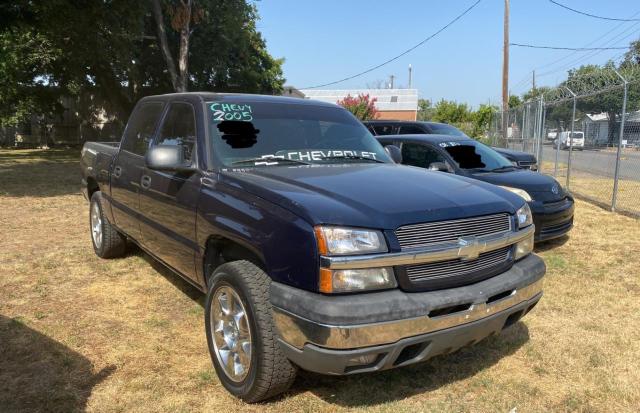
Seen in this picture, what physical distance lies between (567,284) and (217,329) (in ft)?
12.5

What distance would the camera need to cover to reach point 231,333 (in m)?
3.15

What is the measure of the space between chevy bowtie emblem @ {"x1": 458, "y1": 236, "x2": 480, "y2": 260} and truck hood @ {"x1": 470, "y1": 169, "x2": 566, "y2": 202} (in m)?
3.94

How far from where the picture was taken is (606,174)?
1146cm

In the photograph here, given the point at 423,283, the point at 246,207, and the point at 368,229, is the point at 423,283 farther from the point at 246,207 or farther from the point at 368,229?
the point at 246,207

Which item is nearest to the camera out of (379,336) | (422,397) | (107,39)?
(379,336)

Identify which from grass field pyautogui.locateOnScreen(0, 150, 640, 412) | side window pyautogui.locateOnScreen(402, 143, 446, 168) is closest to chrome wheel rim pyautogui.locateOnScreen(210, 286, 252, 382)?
grass field pyautogui.locateOnScreen(0, 150, 640, 412)

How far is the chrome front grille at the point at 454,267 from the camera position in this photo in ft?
8.73

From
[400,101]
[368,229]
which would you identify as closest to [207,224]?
[368,229]

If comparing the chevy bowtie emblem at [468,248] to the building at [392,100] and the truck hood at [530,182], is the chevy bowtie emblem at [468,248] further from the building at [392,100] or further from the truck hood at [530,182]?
the building at [392,100]

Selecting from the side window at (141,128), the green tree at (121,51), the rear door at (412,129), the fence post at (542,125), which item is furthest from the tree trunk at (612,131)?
the green tree at (121,51)

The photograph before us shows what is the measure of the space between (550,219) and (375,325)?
4.69m

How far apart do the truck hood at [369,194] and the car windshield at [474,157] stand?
3.64 m

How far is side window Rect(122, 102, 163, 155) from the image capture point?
15.0 feet

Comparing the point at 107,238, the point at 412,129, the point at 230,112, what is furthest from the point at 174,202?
the point at 412,129
